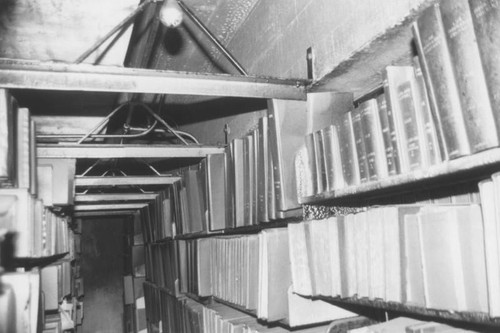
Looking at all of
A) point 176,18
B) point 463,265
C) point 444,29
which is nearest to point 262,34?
point 176,18

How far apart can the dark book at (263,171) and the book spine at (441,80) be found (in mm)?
859

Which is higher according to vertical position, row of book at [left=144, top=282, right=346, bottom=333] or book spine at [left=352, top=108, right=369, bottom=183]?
book spine at [left=352, top=108, right=369, bottom=183]

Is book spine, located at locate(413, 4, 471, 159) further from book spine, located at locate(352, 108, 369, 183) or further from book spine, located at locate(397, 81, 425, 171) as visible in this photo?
book spine, located at locate(352, 108, 369, 183)

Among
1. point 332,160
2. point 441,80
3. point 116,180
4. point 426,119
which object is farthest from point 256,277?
point 116,180

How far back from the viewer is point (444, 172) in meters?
0.94

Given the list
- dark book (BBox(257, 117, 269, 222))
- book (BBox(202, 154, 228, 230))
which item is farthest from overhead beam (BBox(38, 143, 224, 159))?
dark book (BBox(257, 117, 269, 222))

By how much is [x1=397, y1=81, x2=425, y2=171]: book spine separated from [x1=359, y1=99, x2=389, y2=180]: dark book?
0.33 ft

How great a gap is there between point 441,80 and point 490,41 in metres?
0.13

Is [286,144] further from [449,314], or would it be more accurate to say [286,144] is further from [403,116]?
[449,314]

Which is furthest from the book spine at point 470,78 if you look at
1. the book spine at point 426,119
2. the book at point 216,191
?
the book at point 216,191

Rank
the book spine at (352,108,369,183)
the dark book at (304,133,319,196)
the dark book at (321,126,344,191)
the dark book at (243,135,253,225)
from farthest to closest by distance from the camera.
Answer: the dark book at (243,135,253,225) < the dark book at (304,133,319,196) < the dark book at (321,126,344,191) < the book spine at (352,108,369,183)

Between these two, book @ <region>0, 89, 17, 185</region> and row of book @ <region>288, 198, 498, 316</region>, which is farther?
book @ <region>0, 89, 17, 185</region>

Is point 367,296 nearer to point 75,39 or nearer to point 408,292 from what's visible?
point 408,292

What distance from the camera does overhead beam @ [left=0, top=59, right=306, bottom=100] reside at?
138cm
